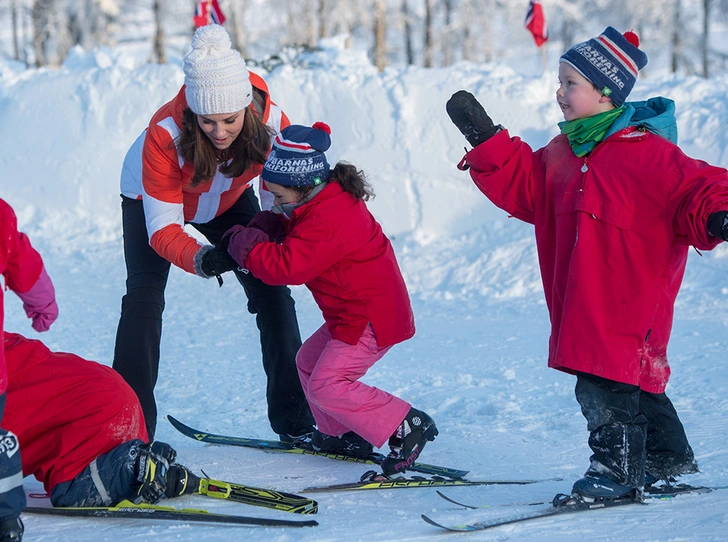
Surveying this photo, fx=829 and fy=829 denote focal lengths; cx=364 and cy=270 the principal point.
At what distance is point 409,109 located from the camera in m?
9.24

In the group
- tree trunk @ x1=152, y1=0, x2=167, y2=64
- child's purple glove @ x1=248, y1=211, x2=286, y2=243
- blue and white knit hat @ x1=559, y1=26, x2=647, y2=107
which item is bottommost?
child's purple glove @ x1=248, y1=211, x2=286, y2=243

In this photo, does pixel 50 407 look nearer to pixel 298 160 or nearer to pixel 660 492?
pixel 298 160

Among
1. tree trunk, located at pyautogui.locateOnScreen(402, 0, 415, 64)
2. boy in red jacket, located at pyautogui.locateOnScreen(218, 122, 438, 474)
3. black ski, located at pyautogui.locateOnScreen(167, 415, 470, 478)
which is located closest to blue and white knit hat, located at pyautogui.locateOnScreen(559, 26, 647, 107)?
boy in red jacket, located at pyautogui.locateOnScreen(218, 122, 438, 474)

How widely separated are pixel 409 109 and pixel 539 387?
17.4ft

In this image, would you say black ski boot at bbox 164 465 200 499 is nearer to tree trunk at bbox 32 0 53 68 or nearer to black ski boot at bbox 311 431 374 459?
black ski boot at bbox 311 431 374 459

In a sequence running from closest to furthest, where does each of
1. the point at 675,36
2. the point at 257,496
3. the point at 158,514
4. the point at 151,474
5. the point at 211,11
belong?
the point at 158,514, the point at 151,474, the point at 257,496, the point at 211,11, the point at 675,36

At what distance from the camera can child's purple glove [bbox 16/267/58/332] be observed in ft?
9.46

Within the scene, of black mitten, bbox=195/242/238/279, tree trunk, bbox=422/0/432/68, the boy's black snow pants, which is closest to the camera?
the boy's black snow pants

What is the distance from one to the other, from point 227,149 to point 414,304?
366cm

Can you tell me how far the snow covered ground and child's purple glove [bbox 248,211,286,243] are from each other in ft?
3.12

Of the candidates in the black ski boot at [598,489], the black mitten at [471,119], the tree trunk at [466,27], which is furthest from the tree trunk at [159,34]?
the black ski boot at [598,489]

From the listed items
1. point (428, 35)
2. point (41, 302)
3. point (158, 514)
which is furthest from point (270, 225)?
point (428, 35)

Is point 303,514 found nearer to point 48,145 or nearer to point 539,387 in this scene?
point 539,387

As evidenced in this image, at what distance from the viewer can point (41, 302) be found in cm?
292
